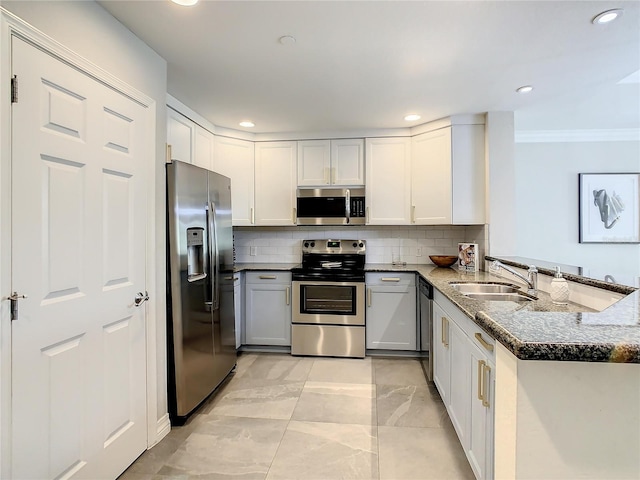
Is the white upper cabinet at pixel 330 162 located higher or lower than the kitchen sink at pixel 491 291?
higher

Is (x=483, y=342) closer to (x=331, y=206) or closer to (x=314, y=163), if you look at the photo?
(x=331, y=206)

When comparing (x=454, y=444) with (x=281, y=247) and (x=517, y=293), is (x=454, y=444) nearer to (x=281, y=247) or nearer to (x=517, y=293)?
(x=517, y=293)

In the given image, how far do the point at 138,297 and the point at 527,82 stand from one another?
2.98 metres

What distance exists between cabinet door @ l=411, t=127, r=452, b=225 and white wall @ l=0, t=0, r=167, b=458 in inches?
95.9

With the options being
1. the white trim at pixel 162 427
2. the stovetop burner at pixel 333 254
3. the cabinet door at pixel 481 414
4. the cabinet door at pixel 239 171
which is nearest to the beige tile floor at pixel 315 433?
the white trim at pixel 162 427

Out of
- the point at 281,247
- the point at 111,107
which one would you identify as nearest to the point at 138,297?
the point at 111,107

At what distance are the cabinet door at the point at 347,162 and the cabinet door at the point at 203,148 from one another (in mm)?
1273

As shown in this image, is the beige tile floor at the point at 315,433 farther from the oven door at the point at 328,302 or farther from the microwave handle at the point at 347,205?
the microwave handle at the point at 347,205

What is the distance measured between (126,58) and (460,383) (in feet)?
8.27

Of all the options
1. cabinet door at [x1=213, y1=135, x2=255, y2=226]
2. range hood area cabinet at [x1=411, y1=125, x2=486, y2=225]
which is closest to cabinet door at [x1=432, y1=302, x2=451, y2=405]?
range hood area cabinet at [x1=411, y1=125, x2=486, y2=225]

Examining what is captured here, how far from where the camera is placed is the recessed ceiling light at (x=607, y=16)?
1639 millimetres

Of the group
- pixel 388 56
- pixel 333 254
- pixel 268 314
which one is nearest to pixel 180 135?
pixel 388 56

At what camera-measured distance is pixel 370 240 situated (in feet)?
13.2

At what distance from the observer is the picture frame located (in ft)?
12.9
